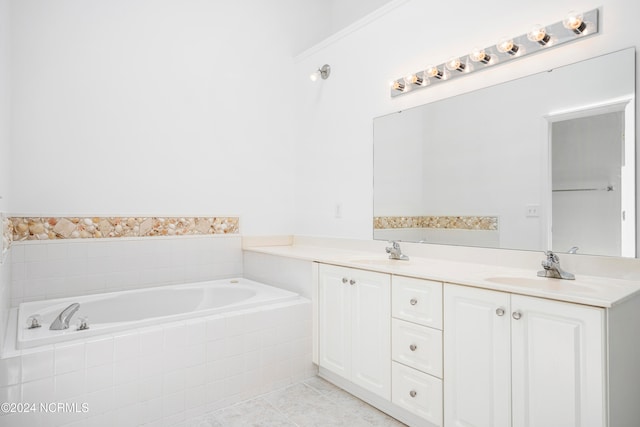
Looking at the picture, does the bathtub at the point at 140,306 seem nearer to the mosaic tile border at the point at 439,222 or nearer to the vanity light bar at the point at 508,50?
the mosaic tile border at the point at 439,222

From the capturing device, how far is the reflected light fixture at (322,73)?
314 centimetres

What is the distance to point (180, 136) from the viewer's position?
2.89 m

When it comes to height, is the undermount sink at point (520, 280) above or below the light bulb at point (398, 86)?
below

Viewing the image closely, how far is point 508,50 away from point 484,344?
1.46 metres

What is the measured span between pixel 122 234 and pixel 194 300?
0.68 m

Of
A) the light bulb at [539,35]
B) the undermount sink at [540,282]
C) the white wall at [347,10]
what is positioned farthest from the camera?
the white wall at [347,10]

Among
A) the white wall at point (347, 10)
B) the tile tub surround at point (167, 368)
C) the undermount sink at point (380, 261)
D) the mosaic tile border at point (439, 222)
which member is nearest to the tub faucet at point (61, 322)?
the tile tub surround at point (167, 368)

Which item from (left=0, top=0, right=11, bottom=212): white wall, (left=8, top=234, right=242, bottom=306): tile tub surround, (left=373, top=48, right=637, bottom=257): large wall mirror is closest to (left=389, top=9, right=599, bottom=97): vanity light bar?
(left=373, top=48, right=637, bottom=257): large wall mirror

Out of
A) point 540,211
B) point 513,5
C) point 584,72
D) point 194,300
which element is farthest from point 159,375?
point 513,5

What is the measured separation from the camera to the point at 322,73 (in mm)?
3199

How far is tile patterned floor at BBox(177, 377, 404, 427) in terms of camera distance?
6.38 feet

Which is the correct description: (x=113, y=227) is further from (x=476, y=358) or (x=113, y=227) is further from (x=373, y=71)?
(x=476, y=358)

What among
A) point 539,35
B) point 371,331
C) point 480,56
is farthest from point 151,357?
point 539,35

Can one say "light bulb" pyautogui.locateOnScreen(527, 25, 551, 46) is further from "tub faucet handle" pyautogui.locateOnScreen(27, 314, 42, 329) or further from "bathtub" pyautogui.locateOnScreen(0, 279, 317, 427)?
"tub faucet handle" pyautogui.locateOnScreen(27, 314, 42, 329)
